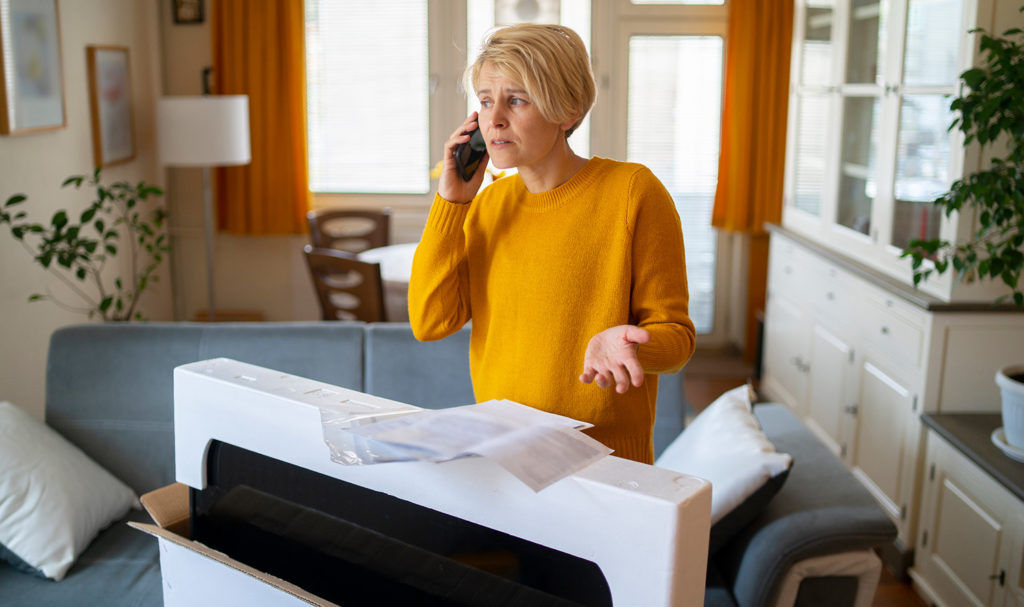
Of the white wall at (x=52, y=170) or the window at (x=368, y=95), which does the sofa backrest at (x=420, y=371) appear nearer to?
the white wall at (x=52, y=170)

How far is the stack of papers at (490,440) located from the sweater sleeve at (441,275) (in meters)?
0.32

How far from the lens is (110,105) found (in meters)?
4.26

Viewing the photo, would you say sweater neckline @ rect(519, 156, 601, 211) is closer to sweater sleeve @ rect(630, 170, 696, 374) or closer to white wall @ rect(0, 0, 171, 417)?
sweater sleeve @ rect(630, 170, 696, 374)

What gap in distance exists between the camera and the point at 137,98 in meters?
4.70

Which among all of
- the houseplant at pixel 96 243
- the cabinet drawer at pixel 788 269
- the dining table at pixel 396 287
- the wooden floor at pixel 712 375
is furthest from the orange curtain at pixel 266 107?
the cabinet drawer at pixel 788 269

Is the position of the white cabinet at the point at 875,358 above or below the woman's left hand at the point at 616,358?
below

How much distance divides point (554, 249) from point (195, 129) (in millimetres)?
3507

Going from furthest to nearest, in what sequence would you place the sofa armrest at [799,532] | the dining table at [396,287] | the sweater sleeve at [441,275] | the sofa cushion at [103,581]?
1. the dining table at [396,287]
2. the sofa cushion at [103,581]
3. the sofa armrest at [799,532]
4. the sweater sleeve at [441,275]

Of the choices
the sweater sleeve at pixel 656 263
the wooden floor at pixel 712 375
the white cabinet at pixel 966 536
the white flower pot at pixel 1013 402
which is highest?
the sweater sleeve at pixel 656 263

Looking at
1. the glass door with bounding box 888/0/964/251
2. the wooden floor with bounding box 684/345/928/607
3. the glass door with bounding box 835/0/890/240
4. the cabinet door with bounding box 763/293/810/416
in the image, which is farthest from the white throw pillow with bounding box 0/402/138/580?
the wooden floor with bounding box 684/345/928/607

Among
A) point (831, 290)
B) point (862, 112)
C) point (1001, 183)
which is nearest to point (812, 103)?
point (862, 112)

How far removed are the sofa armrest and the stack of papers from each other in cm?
96

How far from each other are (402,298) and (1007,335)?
2.23m

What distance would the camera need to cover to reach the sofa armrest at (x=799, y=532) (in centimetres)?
177
